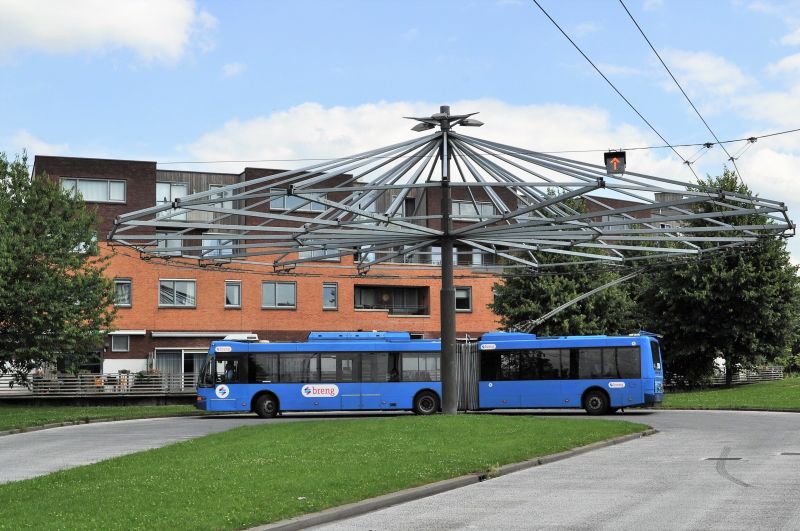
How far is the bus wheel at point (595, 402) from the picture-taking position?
3684 cm

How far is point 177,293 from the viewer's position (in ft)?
200

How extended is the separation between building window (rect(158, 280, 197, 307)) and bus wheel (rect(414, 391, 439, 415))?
2644cm

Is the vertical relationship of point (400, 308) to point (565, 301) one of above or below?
above

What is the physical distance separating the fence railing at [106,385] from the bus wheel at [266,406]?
585 inches

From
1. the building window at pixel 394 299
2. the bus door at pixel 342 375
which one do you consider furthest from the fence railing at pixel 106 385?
the bus door at pixel 342 375

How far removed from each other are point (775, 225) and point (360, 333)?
1573 centimetres

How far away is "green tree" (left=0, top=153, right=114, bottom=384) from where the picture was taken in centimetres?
4294

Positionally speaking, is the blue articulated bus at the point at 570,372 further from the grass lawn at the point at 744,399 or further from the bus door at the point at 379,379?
the grass lawn at the point at 744,399

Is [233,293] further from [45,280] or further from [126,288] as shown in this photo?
[45,280]

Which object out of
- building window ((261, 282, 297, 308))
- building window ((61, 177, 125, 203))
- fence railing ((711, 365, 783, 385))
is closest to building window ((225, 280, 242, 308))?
building window ((261, 282, 297, 308))

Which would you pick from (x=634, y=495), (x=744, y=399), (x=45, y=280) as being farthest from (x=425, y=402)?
(x=634, y=495)

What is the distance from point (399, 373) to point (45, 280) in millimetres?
15541

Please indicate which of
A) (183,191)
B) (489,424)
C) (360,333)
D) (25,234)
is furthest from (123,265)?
(489,424)

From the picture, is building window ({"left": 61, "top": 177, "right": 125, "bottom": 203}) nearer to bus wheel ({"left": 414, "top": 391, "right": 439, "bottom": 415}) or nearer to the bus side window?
the bus side window
